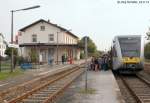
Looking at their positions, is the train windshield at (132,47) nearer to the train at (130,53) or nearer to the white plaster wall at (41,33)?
the train at (130,53)

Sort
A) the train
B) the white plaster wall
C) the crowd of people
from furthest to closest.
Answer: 1. the white plaster wall
2. the crowd of people
3. the train

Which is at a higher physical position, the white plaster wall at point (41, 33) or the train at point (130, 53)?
the white plaster wall at point (41, 33)

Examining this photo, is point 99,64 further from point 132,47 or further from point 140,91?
point 140,91

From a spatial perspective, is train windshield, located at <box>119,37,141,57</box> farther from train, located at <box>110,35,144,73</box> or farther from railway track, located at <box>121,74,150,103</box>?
railway track, located at <box>121,74,150,103</box>

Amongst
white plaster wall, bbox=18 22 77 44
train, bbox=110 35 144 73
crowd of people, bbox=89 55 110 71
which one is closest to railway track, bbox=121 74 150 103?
train, bbox=110 35 144 73

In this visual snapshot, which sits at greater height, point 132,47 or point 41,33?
point 41,33

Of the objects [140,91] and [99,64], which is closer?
[140,91]

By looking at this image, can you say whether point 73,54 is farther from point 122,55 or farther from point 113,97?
point 113,97

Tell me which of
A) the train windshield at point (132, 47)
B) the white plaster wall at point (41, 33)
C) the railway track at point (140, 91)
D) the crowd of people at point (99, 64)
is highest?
the white plaster wall at point (41, 33)

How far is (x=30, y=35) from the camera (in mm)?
86750

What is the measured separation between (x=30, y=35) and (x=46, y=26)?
358 centimetres

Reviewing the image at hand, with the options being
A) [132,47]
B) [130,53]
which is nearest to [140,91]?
[130,53]

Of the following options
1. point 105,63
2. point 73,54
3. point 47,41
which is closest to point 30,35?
point 47,41

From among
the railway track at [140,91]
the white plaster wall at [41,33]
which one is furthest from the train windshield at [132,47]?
the white plaster wall at [41,33]
